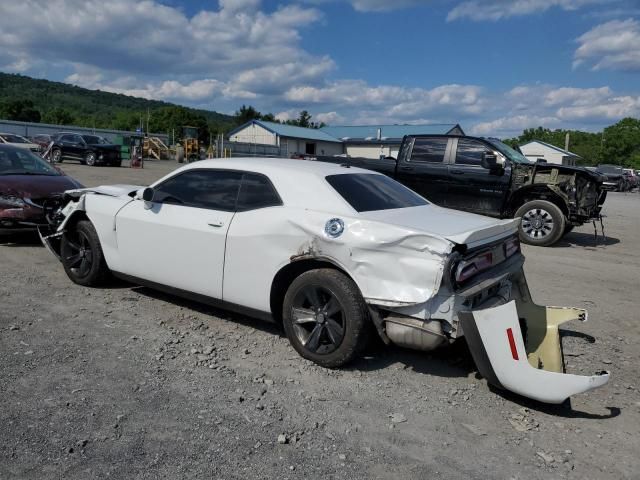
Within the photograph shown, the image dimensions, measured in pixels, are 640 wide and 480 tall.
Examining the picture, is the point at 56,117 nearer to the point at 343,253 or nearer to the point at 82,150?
the point at 82,150

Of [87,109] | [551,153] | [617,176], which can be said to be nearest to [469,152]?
[617,176]

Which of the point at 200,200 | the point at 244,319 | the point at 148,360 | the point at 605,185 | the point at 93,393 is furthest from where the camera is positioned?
the point at 605,185

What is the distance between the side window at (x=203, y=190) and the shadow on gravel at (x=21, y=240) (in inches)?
155

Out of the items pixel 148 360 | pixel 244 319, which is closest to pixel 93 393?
pixel 148 360

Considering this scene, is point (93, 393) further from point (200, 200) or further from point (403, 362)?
point (403, 362)

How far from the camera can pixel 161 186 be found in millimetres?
4973

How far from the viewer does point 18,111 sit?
291 ft

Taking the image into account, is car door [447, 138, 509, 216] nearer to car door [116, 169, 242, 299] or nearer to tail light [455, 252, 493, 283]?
tail light [455, 252, 493, 283]

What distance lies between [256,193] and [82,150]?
25732 mm

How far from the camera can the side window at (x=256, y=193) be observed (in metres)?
4.26

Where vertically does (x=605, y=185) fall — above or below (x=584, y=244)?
above

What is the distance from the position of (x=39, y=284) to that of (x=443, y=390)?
4498 mm

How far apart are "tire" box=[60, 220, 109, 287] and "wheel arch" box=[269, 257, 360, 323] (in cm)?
226

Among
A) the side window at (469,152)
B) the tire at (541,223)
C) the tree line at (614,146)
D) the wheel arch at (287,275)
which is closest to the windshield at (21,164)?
the wheel arch at (287,275)
